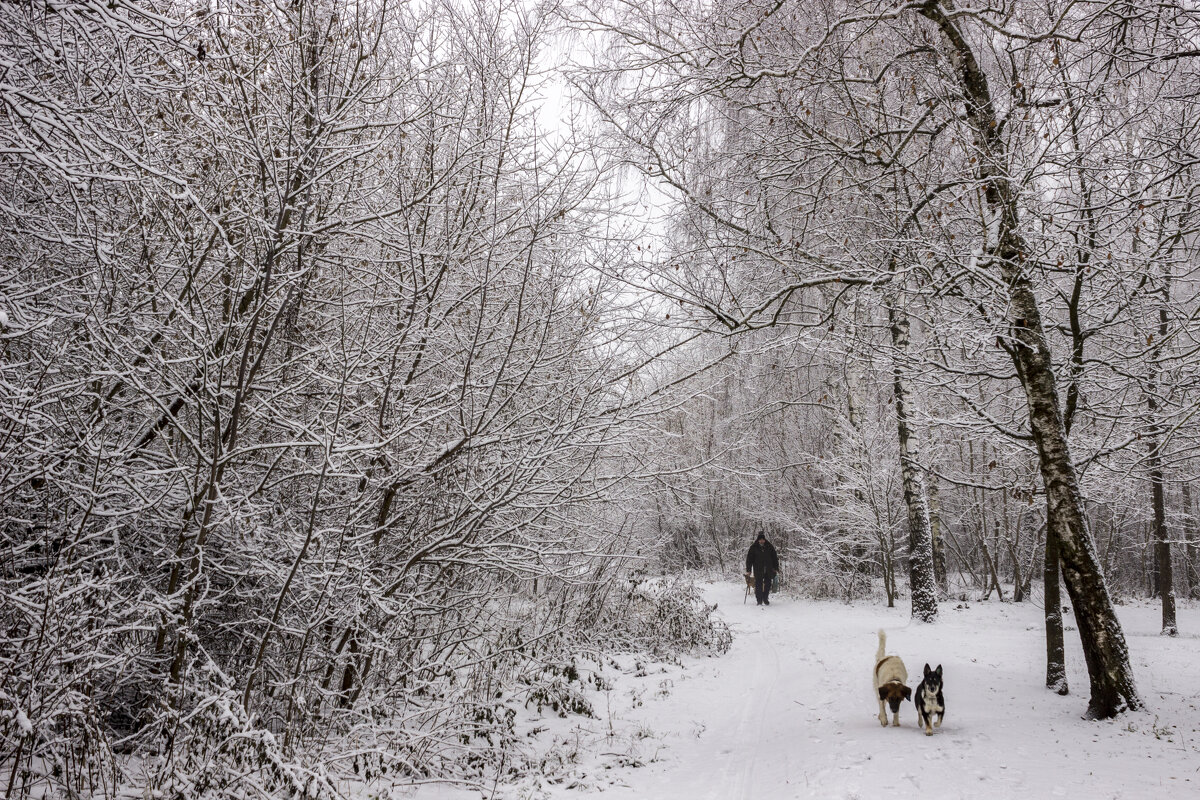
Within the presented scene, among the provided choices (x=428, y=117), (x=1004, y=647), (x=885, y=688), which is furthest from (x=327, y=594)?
(x=1004, y=647)

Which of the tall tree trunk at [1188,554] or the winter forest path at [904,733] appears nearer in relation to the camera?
the winter forest path at [904,733]

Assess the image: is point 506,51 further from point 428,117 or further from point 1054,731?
point 1054,731

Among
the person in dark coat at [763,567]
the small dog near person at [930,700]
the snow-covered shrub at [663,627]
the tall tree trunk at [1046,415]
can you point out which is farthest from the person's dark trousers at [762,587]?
the small dog near person at [930,700]

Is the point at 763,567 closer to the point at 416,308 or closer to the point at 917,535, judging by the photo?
the point at 917,535

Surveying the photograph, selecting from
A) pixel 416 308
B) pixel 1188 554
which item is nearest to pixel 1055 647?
pixel 416 308

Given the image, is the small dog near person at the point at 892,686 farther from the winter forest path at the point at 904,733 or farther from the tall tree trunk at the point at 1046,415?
the tall tree trunk at the point at 1046,415

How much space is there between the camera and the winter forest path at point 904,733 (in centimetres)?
422

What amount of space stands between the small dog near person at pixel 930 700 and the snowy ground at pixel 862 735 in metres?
0.14

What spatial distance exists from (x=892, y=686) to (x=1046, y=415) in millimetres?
2770

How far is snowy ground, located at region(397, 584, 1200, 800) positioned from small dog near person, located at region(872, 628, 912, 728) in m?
0.14

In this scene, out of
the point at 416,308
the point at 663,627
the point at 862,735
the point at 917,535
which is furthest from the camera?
the point at 917,535

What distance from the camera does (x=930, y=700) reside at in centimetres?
524

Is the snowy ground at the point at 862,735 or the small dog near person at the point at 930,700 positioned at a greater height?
the small dog near person at the point at 930,700

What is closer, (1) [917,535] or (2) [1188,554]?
(1) [917,535]
